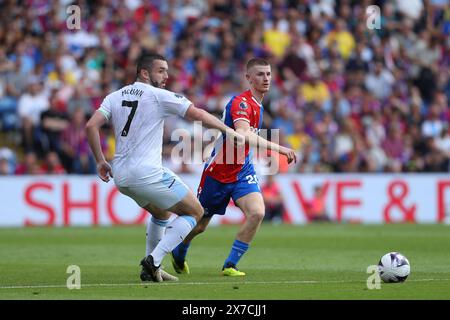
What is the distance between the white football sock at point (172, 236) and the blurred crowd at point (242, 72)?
13.4 m

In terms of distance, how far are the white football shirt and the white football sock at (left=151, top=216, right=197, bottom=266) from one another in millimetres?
580

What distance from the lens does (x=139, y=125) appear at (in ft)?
38.4

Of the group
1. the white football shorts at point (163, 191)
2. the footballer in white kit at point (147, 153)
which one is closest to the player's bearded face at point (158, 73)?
the footballer in white kit at point (147, 153)

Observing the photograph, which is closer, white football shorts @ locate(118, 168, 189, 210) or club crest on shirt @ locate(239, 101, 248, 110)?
white football shorts @ locate(118, 168, 189, 210)

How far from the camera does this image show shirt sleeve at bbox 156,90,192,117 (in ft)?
38.0

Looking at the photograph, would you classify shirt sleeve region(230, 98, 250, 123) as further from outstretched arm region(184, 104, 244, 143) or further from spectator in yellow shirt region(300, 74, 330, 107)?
spectator in yellow shirt region(300, 74, 330, 107)

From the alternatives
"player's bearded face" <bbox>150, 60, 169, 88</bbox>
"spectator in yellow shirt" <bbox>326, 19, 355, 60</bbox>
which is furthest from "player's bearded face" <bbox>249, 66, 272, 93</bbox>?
"spectator in yellow shirt" <bbox>326, 19, 355, 60</bbox>

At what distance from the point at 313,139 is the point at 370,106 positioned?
2.06m

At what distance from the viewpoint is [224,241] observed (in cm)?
1989

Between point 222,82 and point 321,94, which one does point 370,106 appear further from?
point 222,82

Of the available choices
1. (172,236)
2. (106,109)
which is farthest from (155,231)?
(106,109)

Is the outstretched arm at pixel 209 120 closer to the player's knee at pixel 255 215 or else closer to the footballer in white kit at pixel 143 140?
the footballer in white kit at pixel 143 140

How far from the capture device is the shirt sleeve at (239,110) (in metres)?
12.9
